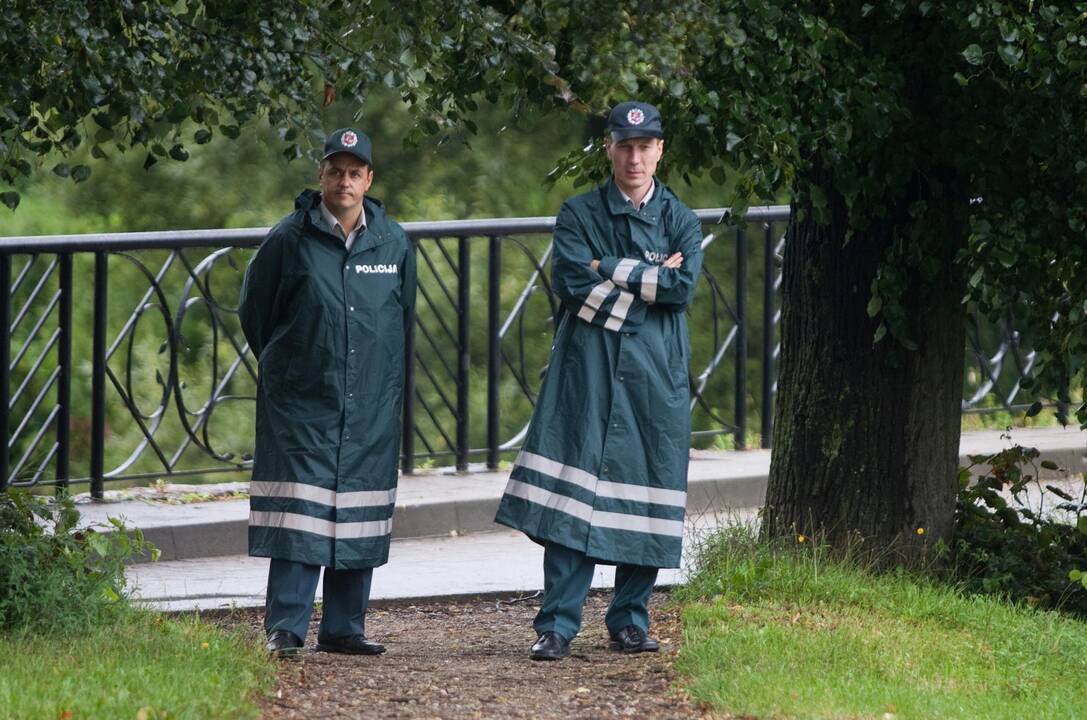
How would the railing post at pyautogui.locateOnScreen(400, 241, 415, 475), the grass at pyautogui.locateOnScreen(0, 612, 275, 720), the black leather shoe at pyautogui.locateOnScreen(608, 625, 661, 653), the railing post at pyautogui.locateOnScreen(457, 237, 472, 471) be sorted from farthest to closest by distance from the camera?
1. the railing post at pyautogui.locateOnScreen(457, 237, 472, 471)
2. the railing post at pyautogui.locateOnScreen(400, 241, 415, 475)
3. the black leather shoe at pyautogui.locateOnScreen(608, 625, 661, 653)
4. the grass at pyautogui.locateOnScreen(0, 612, 275, 720)

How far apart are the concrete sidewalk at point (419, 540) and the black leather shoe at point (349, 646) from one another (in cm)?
92

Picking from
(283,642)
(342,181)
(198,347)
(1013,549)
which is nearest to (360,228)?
(342,181)

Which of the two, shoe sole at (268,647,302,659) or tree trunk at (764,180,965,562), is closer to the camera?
shoe sole at (268,647,302,659)

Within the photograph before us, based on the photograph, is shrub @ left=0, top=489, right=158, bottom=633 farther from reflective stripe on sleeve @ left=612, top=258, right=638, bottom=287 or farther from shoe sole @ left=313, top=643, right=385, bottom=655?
reflective stripe on sleeve @ left=612, top=258, right=638, bottom=287

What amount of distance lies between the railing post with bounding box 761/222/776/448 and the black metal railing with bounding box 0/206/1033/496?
1cm

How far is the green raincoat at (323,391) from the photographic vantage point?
19.1 feet

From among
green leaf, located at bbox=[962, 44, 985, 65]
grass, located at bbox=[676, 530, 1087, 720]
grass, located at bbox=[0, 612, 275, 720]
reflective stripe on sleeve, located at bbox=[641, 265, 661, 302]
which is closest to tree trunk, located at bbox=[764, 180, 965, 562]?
grass, located at bbox=[676, 530, 1087, 720]

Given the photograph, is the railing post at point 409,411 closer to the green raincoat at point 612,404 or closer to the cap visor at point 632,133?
the green raincoat at point 612,404

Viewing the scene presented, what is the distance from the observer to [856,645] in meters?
5.71

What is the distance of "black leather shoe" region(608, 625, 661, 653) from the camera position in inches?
238

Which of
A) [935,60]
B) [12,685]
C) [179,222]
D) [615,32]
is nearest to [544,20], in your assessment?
[615,32]

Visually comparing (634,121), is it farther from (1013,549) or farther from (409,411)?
(409,411)

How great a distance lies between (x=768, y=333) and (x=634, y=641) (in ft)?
16.2

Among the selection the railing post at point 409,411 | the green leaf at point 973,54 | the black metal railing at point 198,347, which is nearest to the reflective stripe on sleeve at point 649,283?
the black metal railing at point 198,347
